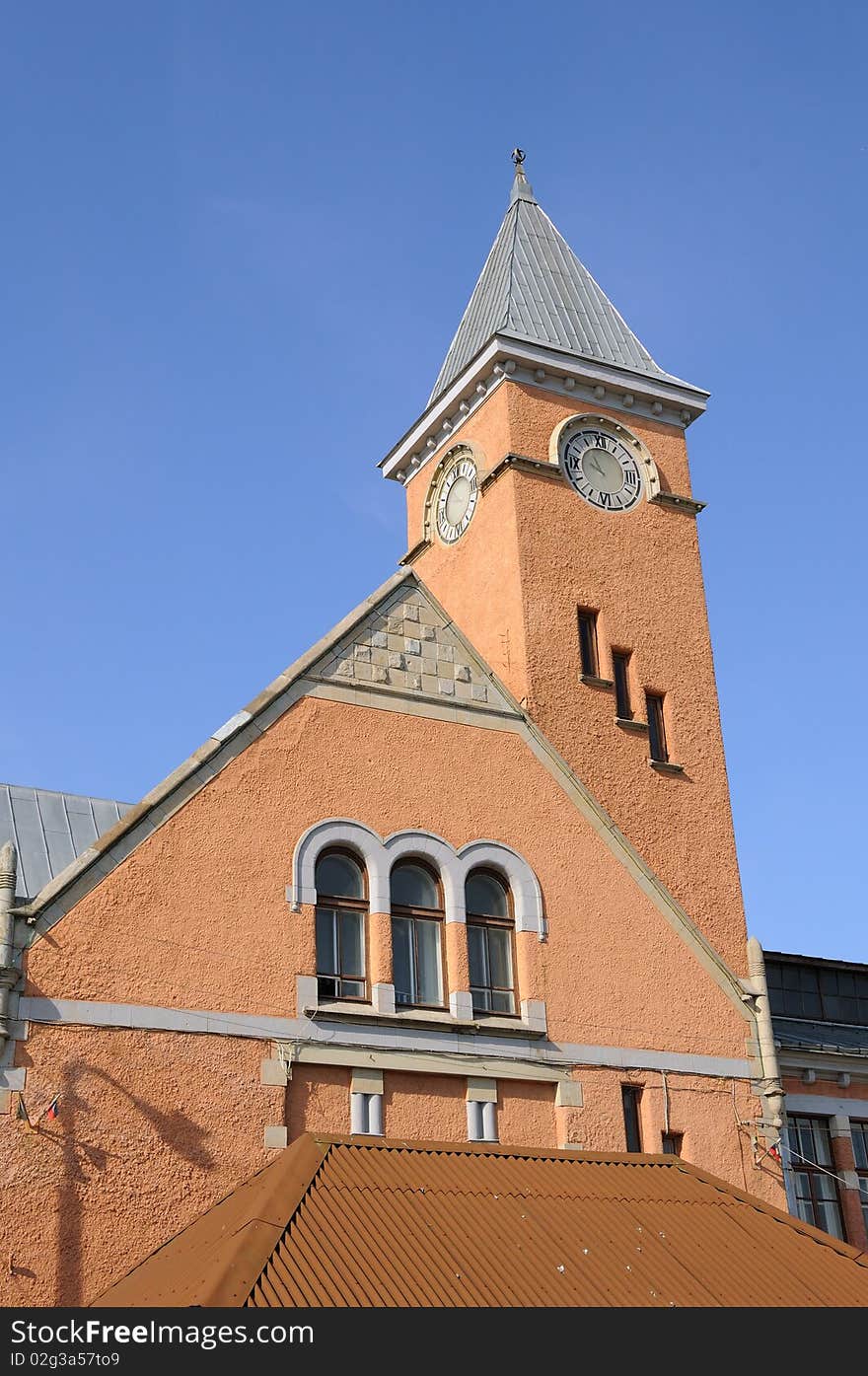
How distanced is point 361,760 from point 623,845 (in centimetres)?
449

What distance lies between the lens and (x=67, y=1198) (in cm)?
1722

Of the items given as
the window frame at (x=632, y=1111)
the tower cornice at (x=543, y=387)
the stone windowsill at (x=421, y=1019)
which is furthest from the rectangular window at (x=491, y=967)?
the tower cornice at (x=543, y=387)

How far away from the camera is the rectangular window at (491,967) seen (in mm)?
21281

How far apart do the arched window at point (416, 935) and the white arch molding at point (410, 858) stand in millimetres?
211

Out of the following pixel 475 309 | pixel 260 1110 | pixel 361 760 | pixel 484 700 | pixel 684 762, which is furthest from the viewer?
pixel 475 309

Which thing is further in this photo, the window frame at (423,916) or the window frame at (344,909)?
the window frame at (423,916)

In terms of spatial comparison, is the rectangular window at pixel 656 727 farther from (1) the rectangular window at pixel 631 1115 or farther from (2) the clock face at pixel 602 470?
(1) the rectangular window at pixel 631 1115

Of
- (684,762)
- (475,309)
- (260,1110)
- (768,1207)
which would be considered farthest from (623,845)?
(475,309)

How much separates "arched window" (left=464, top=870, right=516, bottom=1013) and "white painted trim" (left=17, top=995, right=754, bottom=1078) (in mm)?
655

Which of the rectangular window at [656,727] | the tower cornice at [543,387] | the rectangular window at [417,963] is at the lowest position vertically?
the rectangular window at [417,963]

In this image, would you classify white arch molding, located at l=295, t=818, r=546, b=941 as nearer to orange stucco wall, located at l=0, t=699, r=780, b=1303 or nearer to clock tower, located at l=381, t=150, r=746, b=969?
orange stucco wall, located at l=0, t=699, r=780, b=1303

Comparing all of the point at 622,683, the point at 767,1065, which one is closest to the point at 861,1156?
the point at 767,1065

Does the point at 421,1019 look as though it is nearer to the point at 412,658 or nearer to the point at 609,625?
the point at 412,658

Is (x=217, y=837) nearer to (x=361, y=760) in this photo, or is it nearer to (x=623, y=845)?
(x=361, y=760)
